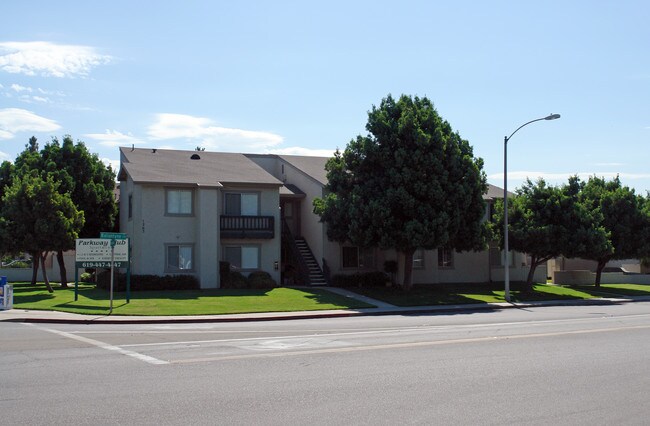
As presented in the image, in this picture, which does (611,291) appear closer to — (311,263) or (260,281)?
(311,263)

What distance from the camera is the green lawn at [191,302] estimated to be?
25.4m

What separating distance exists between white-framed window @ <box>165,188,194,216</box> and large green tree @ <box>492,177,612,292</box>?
17.0 meters

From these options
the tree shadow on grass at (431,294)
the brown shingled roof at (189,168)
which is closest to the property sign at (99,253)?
the brown shingled roof at (189,168)

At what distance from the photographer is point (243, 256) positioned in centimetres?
3631

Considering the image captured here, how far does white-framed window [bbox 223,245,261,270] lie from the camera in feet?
119

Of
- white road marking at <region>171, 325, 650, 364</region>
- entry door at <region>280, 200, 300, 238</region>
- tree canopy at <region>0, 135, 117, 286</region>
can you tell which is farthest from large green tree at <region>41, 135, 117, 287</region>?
white road marking at <region>171, 325, 650, 364</region>

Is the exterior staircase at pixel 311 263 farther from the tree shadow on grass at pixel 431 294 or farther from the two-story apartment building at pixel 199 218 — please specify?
the tree shadow on grass at pixel 431 294

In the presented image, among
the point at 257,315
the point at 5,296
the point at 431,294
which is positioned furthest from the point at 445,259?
the point at 5,296

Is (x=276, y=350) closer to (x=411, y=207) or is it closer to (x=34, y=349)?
(x=34, y=349)

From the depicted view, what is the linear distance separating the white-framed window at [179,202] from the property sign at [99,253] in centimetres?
757

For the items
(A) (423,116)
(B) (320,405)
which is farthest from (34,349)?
(A) (423,116)

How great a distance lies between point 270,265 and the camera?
36.5 metres

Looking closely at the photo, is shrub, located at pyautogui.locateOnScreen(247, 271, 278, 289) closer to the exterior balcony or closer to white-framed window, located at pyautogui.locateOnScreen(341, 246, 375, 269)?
the exterior balcony

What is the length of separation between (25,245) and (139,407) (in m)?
25.1
